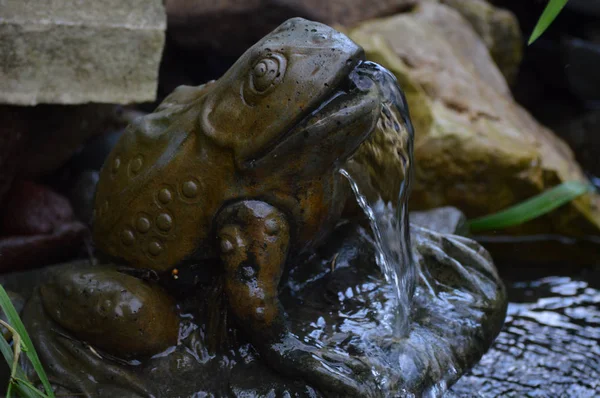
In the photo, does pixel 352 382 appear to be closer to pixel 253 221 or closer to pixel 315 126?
pixel 253 221

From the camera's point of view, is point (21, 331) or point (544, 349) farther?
point (544, 349)

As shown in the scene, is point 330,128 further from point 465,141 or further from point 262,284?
point 465,141

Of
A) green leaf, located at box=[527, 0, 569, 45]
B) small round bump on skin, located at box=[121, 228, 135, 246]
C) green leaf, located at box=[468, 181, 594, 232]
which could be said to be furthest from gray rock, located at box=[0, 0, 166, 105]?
green leaf, located at box=[468, 181, 594, 232]

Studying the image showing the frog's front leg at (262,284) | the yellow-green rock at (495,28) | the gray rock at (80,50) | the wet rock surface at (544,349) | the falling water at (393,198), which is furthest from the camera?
the yellow-green rock at (495,28)

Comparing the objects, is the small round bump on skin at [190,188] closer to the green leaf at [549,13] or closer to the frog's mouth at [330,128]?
the frog's mouth at [330,128]

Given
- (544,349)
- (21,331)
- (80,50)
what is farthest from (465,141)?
(21,331)

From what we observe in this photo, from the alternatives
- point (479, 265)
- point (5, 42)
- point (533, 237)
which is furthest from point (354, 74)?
point (533, 237)

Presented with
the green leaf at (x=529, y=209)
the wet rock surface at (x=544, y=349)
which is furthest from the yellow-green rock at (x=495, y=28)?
the wet rock surface at (x=544, y=349)

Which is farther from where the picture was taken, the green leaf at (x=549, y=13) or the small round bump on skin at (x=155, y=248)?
the green leaf at (x=549, y=13)
